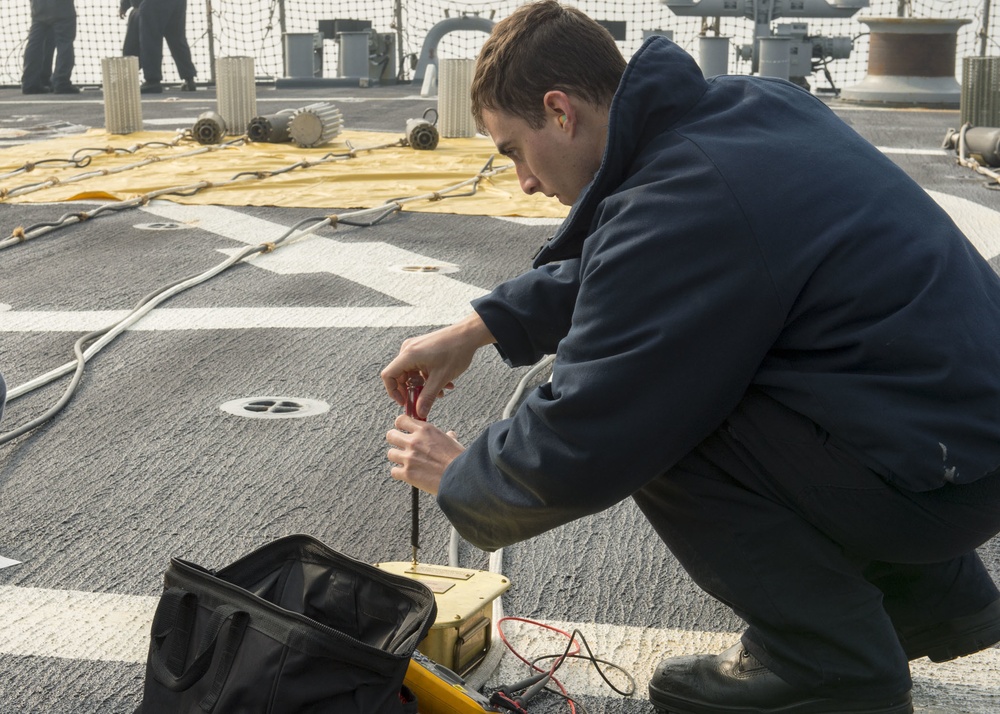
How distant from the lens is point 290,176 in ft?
22.4

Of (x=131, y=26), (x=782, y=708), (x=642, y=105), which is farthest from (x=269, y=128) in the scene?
(x=782, y=708)

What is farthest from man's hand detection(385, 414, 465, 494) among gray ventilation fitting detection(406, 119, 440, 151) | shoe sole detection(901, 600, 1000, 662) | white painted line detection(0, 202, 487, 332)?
gray ventilation fitting detection(406, 119, 440, 151)

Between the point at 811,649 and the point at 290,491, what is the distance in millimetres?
1279

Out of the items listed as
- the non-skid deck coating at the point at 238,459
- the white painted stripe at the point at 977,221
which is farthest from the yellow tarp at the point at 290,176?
the white painted stripe at the point at 977,221

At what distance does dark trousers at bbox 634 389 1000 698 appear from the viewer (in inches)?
58.0

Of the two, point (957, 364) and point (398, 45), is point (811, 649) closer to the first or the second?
point (957, 364)

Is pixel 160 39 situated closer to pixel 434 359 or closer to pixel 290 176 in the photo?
pixel 290 176

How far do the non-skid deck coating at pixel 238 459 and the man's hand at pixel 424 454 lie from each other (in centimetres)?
39

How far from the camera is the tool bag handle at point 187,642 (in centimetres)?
141

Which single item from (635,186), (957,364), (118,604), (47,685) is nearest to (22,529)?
(118,604)

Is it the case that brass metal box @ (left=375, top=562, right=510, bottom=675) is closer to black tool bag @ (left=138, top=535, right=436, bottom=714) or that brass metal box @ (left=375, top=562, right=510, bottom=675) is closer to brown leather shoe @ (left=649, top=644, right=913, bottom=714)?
black tool bag @ (left=138, top=535, right=436, bottom=714)

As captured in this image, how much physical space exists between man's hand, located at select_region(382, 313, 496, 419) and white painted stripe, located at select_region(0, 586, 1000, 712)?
0.43m

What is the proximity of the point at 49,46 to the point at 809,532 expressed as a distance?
13.2 meters

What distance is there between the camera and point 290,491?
246cm
